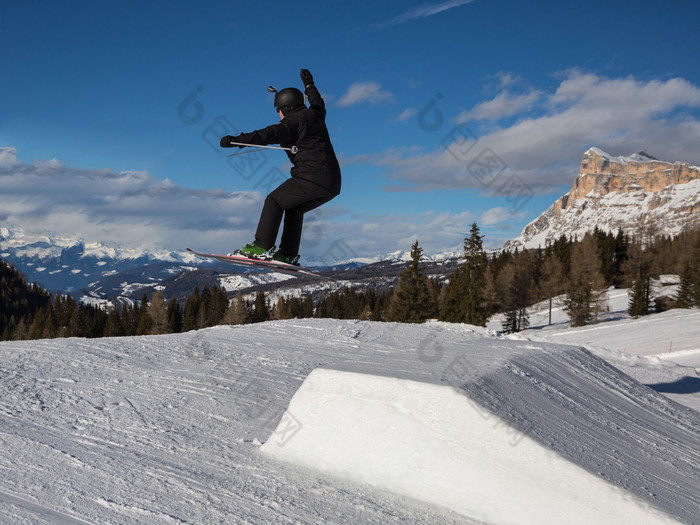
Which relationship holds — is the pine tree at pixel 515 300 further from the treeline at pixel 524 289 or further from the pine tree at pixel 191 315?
the pine tree at pixel 191 315

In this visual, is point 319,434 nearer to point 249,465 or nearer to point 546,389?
point 249,465

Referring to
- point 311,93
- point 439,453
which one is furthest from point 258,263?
point 439,453

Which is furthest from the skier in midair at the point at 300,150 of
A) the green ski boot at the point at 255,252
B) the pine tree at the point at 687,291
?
the pine tree at the point at 687,291

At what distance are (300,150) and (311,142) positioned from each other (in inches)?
6.0

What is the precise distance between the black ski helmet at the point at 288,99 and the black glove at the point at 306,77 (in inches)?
6.0

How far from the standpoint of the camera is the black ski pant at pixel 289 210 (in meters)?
5.27

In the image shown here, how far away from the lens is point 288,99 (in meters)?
5.11

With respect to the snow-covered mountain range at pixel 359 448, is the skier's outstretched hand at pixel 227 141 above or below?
above

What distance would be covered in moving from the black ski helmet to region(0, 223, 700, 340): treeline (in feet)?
125

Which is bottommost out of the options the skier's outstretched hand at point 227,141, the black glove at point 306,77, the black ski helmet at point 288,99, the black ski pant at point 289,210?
the black ski pant at point 289,210

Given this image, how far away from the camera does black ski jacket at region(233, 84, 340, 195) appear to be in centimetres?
505

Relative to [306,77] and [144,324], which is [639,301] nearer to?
[306,77]

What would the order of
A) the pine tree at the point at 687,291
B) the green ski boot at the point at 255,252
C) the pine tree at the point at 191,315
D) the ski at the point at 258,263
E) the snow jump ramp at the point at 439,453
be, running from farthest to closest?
1. the pine tree at the point at 191,315
2. the pine tree at the point at 687,291
3. the ski at the point at 258,263
4. the green ski boot at the point at 255,252
5. the snow jump ramp at the point at 439,453

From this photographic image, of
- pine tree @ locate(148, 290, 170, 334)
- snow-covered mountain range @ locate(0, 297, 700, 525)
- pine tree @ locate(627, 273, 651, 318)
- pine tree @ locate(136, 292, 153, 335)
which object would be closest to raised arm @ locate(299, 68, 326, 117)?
snow-covered mountain range @ locate(0, 297, 700, 525)
